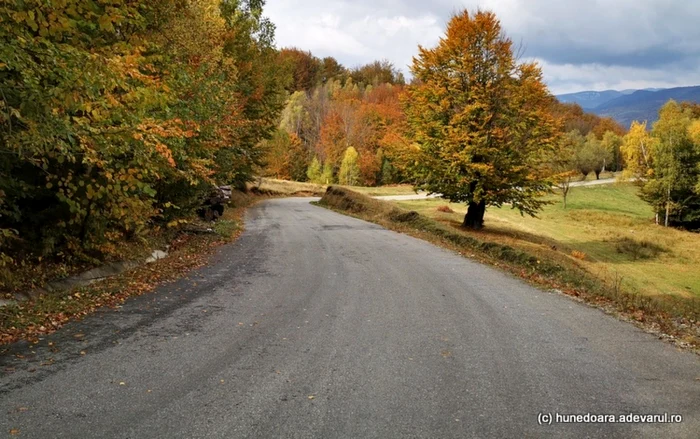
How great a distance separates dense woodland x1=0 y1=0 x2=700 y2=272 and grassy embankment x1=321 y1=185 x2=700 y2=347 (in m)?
2.61

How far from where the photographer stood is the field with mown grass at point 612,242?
60.1ft

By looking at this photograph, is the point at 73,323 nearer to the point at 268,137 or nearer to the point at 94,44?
the point at 94,44

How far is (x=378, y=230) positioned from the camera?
1923 centimetres

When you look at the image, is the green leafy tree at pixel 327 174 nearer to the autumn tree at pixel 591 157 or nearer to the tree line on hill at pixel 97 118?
the autumn tree at pixel 591 157

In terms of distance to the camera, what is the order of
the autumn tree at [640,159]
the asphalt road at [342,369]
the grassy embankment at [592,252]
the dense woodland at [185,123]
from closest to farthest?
the asphalt road at [342,369] → the dense woodland at [185,123] → the grassy embankment at [592,252] → the autumn tree at [640,159]

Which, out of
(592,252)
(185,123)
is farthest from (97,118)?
(592,252)

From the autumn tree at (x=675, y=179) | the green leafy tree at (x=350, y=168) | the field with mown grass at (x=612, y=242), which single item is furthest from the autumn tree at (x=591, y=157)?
the green leafy tree at (x=350, y=168)

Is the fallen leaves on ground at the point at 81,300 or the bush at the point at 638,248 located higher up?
the fallen leaves on ground at the point at 81,300

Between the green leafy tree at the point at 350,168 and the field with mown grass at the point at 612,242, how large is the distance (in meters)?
25.0

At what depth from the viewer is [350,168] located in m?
65.1

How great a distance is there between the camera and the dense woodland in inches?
203

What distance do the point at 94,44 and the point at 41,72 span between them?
10.5ft

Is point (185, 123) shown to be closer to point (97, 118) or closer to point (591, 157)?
point (97, 118)

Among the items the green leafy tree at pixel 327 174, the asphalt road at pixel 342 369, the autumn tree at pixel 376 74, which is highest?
the autumn tree at pixel 376 74
